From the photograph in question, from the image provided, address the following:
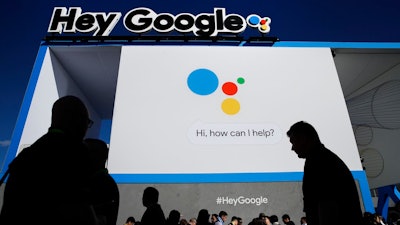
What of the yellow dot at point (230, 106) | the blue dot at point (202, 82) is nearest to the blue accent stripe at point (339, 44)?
the blue dot at point (202, 82)

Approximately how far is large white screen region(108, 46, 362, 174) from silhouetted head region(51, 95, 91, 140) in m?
7.07

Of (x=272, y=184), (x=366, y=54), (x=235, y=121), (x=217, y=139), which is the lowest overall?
(x=272, y=184)

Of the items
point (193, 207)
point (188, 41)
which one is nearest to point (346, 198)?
point (193, 207)

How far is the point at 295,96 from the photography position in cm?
957

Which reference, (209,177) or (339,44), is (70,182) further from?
(339,44)

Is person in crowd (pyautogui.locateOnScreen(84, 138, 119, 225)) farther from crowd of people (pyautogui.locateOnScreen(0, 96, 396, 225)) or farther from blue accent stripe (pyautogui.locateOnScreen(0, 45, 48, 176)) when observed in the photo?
blue accent stripe (pyautogui.locateOnScreen(0, 45, 48, 176))

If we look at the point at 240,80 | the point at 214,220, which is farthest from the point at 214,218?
the point at 240,80

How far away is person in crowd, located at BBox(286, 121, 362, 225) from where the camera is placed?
1.70 metres

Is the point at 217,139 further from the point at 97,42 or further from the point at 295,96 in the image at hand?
the point at 97,42

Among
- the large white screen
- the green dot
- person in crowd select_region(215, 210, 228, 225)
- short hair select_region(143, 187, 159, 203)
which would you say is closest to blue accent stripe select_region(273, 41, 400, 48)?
the large white screen

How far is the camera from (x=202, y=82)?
9727mm

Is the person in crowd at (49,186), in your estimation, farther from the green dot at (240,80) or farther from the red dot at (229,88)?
Result: the green dot at (240,80)

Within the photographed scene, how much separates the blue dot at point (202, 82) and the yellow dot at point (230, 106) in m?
0.69

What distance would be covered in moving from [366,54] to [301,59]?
11.8 feet
